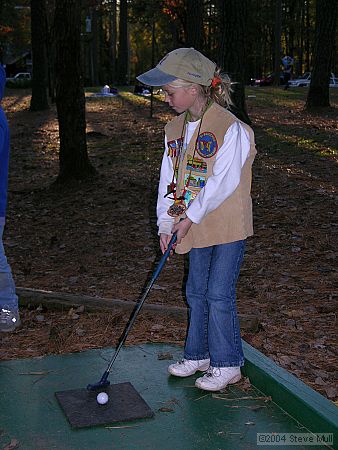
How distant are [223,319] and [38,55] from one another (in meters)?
19.4

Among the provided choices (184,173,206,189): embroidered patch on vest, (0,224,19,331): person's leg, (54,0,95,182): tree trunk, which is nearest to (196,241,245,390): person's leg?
(184,173,206,189): embroidered patch on vest

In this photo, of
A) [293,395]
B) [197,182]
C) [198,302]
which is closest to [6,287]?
[198,302]

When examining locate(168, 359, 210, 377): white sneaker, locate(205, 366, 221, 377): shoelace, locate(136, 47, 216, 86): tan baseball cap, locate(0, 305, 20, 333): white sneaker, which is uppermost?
locate(136, 47, 216, 86): tan baseball cap

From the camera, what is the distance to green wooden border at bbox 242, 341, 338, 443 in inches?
141

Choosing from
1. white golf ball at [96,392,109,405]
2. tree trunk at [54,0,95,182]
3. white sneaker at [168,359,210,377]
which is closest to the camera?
white golf ball at [96,392,109,405]

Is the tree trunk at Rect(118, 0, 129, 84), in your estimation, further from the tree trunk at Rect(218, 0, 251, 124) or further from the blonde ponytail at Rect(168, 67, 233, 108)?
the blonde ponytail at Rect(168, 67, 233, 108)

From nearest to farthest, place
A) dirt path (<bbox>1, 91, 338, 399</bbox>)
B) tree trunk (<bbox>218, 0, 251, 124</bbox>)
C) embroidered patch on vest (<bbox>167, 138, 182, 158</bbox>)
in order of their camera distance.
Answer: embroidered patch on vest (<bbox>167, 138, 182, 158</bbox>)
dirt path (<bbox>1, 91, 338, 399</bbox>)
tree trunk (<bbox>218, 0, 251, 124</bbox>)

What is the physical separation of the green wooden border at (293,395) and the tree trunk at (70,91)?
6.89 metres

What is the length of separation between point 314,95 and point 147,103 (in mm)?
6840

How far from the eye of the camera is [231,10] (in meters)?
13.2

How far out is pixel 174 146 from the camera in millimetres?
4074

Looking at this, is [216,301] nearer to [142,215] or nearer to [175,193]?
[175,193]

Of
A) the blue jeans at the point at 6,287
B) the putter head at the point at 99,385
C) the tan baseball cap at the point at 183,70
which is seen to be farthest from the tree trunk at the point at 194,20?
the putter head at the point at 99,385

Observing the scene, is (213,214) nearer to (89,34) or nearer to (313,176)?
(313,176)
